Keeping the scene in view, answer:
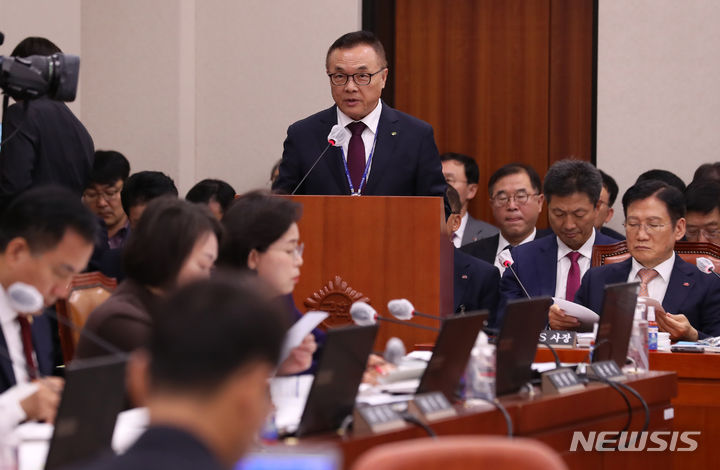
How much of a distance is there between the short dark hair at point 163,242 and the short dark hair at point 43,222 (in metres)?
0.16

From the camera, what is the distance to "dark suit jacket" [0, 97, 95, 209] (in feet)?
12.7

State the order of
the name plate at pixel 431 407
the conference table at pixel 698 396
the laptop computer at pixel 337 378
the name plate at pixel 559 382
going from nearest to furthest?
the laptop computer at pixel 337 378 → the name plate at pixel 431 407 → the name plate at pixel 559 382 → the conference table at pixel 698 396

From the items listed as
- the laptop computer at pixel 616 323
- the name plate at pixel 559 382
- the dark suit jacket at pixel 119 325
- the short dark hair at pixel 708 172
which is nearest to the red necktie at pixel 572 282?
the short dark hair at pixel 708 172

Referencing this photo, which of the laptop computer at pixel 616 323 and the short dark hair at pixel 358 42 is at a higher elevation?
the short dark hair at pixel 358 42

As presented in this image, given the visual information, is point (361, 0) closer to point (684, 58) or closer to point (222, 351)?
point (684, 58)

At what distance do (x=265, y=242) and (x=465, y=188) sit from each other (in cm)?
326

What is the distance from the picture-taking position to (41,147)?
404 cm

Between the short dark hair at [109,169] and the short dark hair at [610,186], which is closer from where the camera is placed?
the short dark hair at [109,169]

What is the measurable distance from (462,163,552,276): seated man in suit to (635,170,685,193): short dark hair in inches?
22.5

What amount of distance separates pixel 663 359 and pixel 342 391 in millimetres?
1732

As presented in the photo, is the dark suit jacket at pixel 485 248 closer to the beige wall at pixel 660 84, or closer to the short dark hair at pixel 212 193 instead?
the beige wall at pixel 660 84

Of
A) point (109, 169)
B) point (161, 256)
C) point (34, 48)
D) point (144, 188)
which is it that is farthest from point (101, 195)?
point (161, 256)

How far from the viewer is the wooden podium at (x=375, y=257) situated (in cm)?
338

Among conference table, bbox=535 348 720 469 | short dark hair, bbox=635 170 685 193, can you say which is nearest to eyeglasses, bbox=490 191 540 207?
short dark hair, bbox=635 170 685 193
